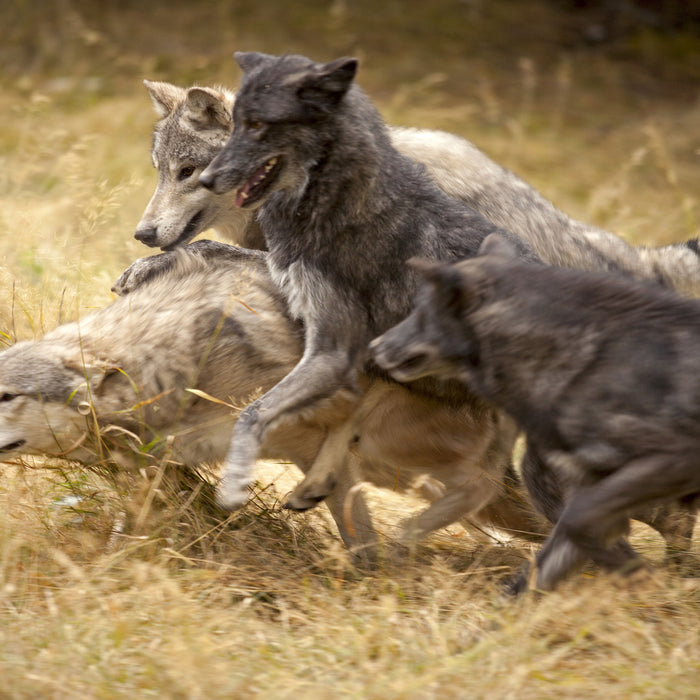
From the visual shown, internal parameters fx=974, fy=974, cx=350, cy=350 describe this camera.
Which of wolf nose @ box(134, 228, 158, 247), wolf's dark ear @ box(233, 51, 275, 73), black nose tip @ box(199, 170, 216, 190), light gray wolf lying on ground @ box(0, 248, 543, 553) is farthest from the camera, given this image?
wolf nose @ box(134, 228, 158, 247)

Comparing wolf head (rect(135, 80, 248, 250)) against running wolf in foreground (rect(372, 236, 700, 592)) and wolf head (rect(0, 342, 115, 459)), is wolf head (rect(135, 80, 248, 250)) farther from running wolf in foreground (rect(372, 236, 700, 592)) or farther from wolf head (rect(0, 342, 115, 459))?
running wolf in foreground (rect(372, 236, 700, 592))

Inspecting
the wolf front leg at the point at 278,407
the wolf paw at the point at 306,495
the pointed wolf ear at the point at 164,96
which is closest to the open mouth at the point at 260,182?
the wolf front leg at the point at 278,407

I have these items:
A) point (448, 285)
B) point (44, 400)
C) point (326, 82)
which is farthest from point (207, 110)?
point (448, 285)

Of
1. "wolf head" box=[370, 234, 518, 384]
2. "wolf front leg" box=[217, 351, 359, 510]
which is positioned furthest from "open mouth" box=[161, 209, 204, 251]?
"wolf head" box=[370, 234, 518, 384]

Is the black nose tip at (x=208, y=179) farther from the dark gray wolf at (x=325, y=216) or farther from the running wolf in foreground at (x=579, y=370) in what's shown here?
the running wolf in foreground at (x=579, y=370)

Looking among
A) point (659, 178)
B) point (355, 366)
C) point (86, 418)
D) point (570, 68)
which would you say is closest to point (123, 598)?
point (86, 418)

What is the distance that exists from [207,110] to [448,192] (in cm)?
121

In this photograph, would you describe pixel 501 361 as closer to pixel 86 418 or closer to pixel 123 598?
pixel 123 598

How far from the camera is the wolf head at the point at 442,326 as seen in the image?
3211 millimetres

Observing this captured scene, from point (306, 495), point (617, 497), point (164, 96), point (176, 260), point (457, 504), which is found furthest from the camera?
point (164, 96)

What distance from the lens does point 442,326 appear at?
3264mm

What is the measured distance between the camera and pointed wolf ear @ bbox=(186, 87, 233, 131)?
4.55 meters

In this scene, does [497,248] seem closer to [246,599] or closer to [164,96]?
[246,599]

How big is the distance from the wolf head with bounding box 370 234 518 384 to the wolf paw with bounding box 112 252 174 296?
136 centimetres
